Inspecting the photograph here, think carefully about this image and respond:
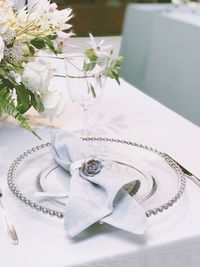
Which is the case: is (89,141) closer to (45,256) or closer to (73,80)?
(73,80)

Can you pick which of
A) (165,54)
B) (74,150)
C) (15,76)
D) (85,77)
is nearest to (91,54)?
(85,77)

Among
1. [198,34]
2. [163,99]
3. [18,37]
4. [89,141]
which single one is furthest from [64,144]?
[163,99]

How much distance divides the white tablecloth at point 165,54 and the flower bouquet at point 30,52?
1.07 meters

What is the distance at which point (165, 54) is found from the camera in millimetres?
2152

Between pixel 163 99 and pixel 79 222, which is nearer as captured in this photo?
pixel 79 222

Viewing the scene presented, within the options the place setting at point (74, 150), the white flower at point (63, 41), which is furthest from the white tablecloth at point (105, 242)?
the white flower at point (63, 41)

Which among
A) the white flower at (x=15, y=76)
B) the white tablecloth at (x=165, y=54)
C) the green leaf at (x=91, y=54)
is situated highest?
the green leaf at (x=91, y=54)

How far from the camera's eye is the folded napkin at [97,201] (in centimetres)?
58

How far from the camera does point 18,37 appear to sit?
804 mm

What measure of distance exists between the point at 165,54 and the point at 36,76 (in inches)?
55.3

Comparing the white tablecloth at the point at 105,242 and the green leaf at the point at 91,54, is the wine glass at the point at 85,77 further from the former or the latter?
the white tablecloth at the point at 105,242

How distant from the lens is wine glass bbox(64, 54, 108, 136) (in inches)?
34.9

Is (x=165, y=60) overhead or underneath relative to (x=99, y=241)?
underneath

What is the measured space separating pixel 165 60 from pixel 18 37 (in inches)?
56.1
